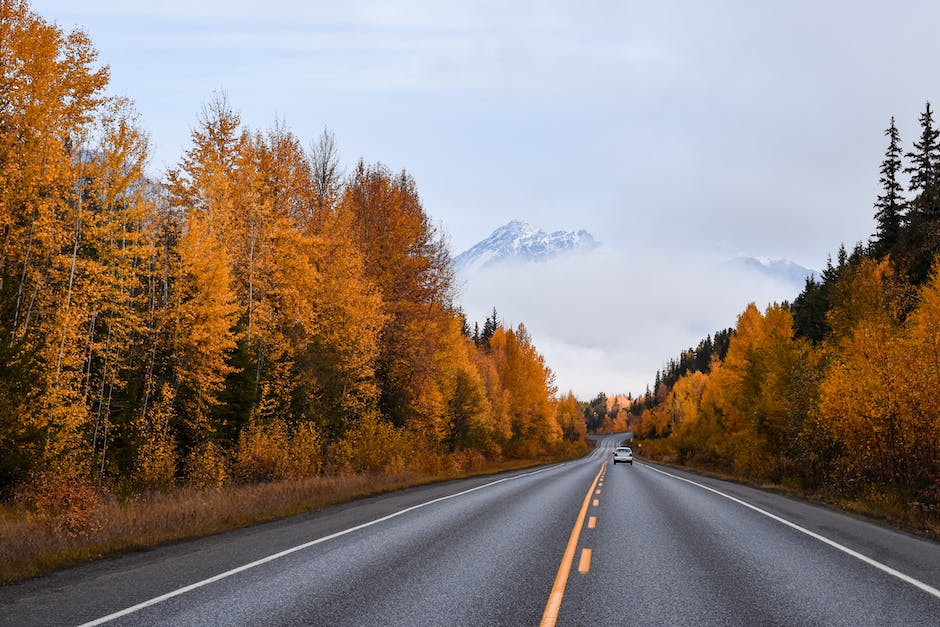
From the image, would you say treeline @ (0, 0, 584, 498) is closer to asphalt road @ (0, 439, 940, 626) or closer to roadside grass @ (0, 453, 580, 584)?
roadside grass @ (0, 453, 580, 584)

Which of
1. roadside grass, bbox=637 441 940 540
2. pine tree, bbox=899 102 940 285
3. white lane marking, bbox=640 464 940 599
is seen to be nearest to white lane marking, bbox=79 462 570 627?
white lane marking, bbox=640 464 940 599

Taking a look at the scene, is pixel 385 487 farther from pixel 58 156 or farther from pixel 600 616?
pixel 600 616

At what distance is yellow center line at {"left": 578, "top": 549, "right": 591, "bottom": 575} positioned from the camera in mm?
8156

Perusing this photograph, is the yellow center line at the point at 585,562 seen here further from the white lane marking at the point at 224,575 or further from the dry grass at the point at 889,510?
the dry grass at the point at 889,510

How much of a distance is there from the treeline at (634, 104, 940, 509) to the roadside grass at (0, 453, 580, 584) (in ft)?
54.5

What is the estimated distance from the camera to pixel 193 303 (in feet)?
63.9

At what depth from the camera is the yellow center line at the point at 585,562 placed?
816 cm

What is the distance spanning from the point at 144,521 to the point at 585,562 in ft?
27.6

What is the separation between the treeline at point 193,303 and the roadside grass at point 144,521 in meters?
1.71

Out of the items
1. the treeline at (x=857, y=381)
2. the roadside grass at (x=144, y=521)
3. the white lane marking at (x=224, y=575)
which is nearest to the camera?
the white lane marking at (x=224, y=575)

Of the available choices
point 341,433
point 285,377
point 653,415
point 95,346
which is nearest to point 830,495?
point 341,433

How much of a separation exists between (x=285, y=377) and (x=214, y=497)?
979 centimetres

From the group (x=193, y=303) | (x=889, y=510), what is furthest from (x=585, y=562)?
(x=193, y=303)

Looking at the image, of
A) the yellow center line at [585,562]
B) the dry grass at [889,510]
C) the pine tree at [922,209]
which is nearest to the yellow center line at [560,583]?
the yellow center line at [585,562]
